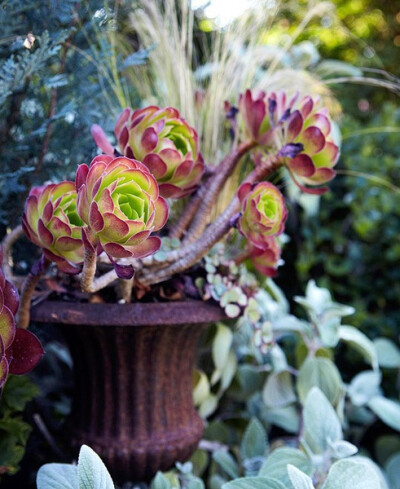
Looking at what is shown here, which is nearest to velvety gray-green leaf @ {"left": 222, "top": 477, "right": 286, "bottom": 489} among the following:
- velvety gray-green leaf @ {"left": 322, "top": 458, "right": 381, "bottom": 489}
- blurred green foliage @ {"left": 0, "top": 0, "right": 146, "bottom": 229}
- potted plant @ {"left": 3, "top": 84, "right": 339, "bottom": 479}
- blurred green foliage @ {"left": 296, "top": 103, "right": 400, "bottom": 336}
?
velvety gray-green leaf @ {"left": 322, "top": 458, "right": 381, "bottom": 489}

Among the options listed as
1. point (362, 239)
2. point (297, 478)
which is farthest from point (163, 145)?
point (362, 239)

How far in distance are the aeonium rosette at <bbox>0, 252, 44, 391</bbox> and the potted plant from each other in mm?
52

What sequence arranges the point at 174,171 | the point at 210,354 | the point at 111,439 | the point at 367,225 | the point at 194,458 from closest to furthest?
1. the point at 174,171
2. the point at 111,439
3. the point at 194,458
4. the point at 210,354
5. the point at 367,225

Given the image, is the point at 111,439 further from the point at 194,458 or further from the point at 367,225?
the point at 367,225

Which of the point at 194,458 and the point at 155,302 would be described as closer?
the point at 155,302

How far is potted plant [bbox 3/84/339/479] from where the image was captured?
0.46m

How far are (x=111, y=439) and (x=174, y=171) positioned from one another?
332mm

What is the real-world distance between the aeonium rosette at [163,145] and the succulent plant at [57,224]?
75 millimetres

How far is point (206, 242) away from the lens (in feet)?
1.97

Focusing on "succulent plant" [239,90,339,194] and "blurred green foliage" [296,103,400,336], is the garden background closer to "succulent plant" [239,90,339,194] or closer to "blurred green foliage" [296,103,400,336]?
"blurred green foliage" [296,103,400,336]

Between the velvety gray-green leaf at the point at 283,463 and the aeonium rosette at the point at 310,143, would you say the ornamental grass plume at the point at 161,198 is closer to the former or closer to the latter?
the aeonium rosette at the point at 310,143

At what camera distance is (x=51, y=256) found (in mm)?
510

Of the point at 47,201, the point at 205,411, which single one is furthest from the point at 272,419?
the point at 47,201

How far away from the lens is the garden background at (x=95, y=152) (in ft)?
2.12
